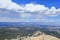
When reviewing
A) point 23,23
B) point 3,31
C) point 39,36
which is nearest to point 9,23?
point 23,23

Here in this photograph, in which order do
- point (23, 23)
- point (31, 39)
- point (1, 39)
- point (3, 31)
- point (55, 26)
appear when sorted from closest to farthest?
point (31, 39)
point (1, 39)
point (3, 31)
point (55, 26)
point (23, 23)

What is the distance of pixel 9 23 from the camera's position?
9094cm

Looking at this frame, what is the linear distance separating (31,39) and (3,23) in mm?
60253

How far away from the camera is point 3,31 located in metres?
72.1

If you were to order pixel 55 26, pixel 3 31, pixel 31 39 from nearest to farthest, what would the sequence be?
pixel 31 39
pixel 3 31
pixel 55 26

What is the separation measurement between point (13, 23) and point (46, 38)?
58.1 metres

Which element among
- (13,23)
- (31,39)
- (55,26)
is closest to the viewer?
(31,39)

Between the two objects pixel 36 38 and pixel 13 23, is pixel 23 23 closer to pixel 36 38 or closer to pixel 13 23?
pixel 13 23

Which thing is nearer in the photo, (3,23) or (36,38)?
(36,38)

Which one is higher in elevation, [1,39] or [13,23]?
[13,23]

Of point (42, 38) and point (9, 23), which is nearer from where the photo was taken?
point (42, 38)

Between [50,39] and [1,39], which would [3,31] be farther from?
[50,39]

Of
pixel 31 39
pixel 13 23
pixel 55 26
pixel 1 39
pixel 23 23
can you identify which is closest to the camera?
pixel 31 39

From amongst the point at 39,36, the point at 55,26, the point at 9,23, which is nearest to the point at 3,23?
the point at 9,23
